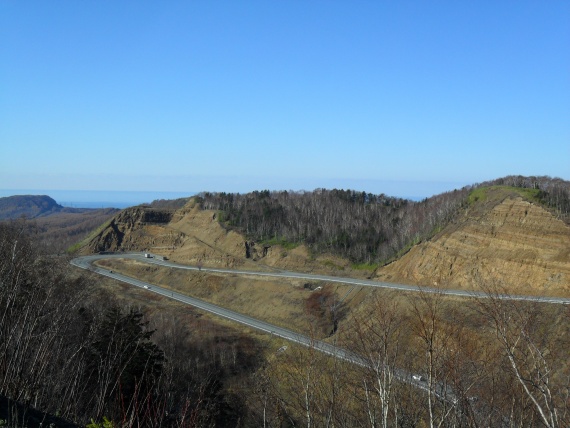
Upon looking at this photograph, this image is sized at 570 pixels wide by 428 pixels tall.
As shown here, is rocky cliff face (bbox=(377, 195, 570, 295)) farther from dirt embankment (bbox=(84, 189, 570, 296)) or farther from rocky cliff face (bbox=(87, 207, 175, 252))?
rocky cliff face (bbox=(87, 207, 175, 252))

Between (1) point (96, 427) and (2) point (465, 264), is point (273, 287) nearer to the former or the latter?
(2) point (465, 264)

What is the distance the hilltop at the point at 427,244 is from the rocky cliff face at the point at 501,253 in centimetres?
8

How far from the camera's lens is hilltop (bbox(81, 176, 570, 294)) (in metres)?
43.0

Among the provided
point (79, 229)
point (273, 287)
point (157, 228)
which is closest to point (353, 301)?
point (273, 287)

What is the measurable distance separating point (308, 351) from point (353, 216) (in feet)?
207

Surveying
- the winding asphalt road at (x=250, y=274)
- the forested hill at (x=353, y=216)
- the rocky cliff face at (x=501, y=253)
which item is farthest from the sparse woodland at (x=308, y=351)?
the rocky cliff face at (x=501, y=253)

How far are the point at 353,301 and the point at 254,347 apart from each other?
12318 millimetres

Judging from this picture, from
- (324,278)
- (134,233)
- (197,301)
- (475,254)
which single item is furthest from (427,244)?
(134,233)

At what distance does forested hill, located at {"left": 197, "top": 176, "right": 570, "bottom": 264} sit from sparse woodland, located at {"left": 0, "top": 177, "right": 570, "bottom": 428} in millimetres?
287

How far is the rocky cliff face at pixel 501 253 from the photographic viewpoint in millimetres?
41562

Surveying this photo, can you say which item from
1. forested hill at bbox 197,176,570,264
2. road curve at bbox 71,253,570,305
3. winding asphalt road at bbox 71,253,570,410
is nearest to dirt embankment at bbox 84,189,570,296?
road curve at bbox 71,253,570,305

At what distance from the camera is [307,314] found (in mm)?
48219

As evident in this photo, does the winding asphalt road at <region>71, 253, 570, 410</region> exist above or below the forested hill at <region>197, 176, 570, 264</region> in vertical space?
below

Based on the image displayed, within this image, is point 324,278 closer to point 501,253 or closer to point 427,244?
point 427,244
